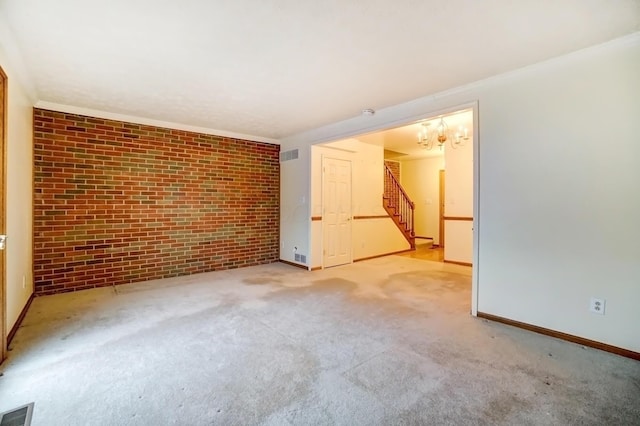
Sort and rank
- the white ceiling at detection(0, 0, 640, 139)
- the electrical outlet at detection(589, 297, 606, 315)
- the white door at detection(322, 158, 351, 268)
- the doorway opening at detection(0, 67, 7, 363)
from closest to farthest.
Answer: the white ceiling at detection(0, 0, 640, 139)
the doorway opening at detection(0, 67, 7, 363)
the electrical outlet at detection(589, 297, 606, 315)
the white door at detection(322, 158, 351, 268)

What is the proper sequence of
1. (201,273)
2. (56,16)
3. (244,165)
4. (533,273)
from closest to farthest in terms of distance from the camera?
(56,16), (533,273), (201,273), (244,165)

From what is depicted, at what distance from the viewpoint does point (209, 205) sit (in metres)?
5.00

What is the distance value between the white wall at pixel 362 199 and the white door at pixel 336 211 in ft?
0.40

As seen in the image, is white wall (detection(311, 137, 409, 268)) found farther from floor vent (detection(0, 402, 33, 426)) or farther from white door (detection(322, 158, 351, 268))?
floor vent (detection(0, 402, 33, 426))

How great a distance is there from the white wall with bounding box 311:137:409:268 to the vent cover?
47 centimetres

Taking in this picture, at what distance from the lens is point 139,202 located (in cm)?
436

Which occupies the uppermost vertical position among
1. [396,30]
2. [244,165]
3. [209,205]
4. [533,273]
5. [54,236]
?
[396,30]

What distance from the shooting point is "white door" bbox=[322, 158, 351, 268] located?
5402 mm

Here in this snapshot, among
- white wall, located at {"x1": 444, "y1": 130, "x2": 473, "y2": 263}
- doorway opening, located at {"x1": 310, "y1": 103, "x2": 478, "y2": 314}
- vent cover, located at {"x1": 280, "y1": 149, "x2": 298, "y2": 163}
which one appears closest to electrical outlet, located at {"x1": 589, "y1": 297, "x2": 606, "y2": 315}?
doorway opening, located at {"x1": 310, "y1": 103, "x2": 478, "y2": 314}

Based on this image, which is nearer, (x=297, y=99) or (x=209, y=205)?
(x=297, y=99)

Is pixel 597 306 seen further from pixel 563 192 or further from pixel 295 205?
pixel 295 205

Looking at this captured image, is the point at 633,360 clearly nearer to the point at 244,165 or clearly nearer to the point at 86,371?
the point at 86,371

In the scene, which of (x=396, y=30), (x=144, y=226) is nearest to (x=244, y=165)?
(x=144, y=226)

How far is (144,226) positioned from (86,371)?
8.95 feet
